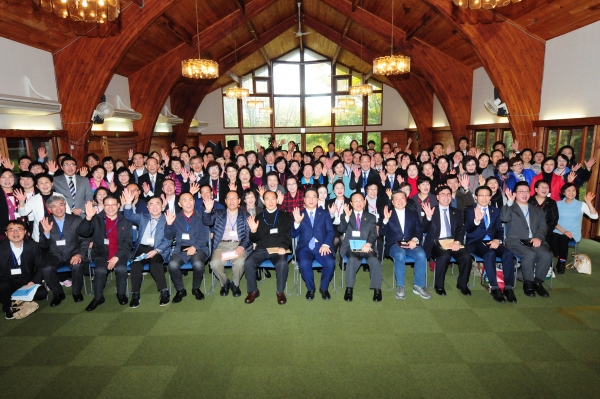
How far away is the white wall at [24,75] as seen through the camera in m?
5.96

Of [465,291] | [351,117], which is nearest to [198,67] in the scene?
[465,291]

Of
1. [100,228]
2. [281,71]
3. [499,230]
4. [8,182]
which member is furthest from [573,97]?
[281,71]

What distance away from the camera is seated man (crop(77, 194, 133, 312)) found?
13.3 feet

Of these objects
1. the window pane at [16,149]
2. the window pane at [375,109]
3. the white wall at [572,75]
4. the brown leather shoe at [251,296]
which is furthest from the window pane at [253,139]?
the brown leather shoe at [251,296]

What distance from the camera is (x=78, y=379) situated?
2764 millimetres

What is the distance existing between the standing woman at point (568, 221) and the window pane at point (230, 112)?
15.4 metres

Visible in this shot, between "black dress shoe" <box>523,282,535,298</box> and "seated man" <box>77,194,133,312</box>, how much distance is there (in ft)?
16.0

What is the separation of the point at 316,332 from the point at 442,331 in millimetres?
1269

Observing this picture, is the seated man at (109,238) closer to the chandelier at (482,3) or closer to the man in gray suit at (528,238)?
the chandelier at (482,3)

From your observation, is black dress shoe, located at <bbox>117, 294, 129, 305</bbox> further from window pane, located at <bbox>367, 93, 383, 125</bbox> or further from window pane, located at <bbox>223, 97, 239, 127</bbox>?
window pane, located at <bbox>367, 93, 383, 125</bbox>

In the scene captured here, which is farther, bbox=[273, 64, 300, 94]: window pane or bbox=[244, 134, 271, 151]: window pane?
bbox=[244, 134, 271, 151]: window pane

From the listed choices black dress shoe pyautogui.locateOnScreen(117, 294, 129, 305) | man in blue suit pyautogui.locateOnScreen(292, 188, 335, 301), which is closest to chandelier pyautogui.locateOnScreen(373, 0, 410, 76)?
man in blue suit pyautogui.locateOnScreen(292, 188, 335, 301)

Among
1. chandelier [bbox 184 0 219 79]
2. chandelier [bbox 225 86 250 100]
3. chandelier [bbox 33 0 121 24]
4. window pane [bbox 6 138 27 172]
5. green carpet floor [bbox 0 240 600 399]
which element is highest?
chandelier [bbox 225 86 250 100]

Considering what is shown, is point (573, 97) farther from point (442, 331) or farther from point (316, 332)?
point (316, 332)
